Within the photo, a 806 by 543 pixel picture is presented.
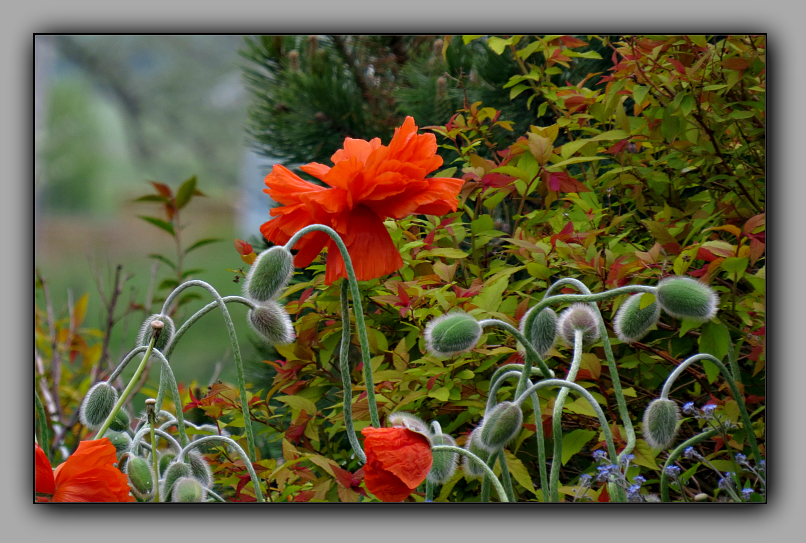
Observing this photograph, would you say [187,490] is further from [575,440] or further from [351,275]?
[575,440]

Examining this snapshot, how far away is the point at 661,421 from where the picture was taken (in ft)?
2.01

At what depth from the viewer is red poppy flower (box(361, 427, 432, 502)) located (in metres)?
0.53

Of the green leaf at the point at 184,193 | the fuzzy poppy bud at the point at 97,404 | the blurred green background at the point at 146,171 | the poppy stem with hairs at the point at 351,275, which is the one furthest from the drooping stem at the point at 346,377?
the blurred green background at the point at 146,171

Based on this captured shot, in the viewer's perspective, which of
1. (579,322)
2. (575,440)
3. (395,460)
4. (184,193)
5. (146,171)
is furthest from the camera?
(146,171)

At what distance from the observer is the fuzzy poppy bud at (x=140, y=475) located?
1.97 feet

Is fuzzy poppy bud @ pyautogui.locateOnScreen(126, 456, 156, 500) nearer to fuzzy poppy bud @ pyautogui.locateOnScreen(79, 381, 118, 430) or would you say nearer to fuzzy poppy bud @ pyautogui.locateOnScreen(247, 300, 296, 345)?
fuzzy poppy bud @ pyautogui.locateOnScreen(79, 381, 118, 430)

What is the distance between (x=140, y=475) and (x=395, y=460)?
0.24m

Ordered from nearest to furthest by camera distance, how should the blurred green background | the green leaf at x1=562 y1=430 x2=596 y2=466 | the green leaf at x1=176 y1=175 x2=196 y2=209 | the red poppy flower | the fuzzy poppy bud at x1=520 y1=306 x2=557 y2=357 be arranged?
the red poppy flower < the fuzzy poppy bud at x1=520 y1=306 x2=557 y2=357 < the green leaf at x1=562 y1=430 x2=596 y2=466 < the green leaf at x1=176 y1=175 x2=196 y2=209 < the blurred green background

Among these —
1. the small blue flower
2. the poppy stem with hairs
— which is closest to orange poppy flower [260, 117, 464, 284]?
the poppy stem with hairs

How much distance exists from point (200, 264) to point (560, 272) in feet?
6.59

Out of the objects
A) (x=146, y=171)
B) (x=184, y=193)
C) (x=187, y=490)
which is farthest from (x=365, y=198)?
(x=146, y=171)

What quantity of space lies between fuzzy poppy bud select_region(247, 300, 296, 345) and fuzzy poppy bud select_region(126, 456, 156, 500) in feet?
0.52
